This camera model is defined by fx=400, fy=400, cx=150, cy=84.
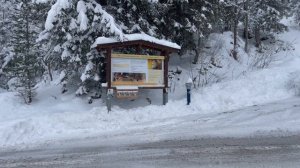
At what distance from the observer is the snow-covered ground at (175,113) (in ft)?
32.1

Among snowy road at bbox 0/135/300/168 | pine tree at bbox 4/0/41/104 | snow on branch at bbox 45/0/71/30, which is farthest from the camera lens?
pine tree at bbox 4/0/41/104

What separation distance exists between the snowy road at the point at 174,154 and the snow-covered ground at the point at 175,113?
852 mm

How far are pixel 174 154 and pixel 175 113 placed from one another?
14.4 ft

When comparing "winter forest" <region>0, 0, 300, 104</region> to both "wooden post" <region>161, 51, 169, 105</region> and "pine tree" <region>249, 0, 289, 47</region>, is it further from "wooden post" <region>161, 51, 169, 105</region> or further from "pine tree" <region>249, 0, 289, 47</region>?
"pine tree" <region>249, 0, 289, 47</region>

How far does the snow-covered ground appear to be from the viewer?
9773mm

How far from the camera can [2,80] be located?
24.6m

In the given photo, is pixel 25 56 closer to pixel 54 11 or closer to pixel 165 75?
pixel 54 11

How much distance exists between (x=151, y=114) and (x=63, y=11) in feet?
14.1

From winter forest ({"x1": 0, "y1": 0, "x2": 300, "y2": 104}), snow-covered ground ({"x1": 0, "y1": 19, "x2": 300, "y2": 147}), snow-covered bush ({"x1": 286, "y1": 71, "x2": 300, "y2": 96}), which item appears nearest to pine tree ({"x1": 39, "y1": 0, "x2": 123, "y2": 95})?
winter forest ({"x1": 0, "y1": 0, "x2": 300, "y2": 104})

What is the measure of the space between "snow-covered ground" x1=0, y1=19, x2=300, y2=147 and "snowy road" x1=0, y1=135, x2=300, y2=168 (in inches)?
33.5

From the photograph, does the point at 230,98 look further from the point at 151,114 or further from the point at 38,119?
the point at 38,119

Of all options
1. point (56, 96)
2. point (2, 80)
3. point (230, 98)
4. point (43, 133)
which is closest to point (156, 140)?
point (43, 133)

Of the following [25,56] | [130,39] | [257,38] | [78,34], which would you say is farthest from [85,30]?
[257,38]

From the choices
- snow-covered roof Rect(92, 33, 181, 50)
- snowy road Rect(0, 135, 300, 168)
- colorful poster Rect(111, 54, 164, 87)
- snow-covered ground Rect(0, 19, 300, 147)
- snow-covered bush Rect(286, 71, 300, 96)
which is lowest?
snowy road Rect(0, 135, 300, 168)
